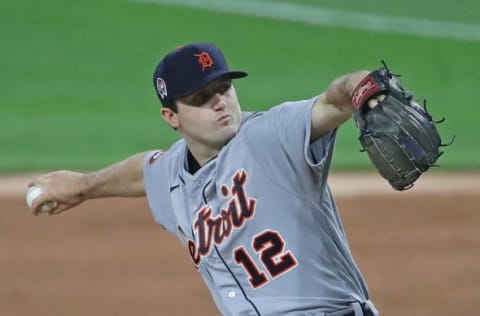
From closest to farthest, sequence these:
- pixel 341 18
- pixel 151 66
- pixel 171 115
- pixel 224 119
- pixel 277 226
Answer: pixel 277 226 < pixel 224 119 < pixel 171 115 < pixel 151 66 < pixel 341 18

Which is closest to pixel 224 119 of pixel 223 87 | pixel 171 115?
pixel 223 87

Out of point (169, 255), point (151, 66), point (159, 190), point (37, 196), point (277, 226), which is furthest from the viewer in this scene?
point (151, 66)

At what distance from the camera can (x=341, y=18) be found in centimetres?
1489

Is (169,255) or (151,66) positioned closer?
(169,255)

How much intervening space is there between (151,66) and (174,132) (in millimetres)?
2003

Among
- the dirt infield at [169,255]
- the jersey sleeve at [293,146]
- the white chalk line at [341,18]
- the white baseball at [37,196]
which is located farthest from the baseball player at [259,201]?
the white chalk line at [341,18]

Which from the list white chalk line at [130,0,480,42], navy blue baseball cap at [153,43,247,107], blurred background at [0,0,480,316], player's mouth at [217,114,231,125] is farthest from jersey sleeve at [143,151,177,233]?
white chalk line at [130,0,480,42]

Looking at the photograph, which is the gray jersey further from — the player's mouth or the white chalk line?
the white chalk line

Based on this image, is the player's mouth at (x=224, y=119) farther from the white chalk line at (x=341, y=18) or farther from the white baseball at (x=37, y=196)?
the white chalk line at (x=341, y=18)

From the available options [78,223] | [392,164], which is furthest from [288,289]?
[78,223]

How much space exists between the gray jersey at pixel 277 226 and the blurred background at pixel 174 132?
2.98 meters

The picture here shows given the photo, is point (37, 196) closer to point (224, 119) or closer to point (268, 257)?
point (224, 119)

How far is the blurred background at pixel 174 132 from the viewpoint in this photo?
7938 mm

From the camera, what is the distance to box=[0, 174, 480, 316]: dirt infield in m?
7.63
